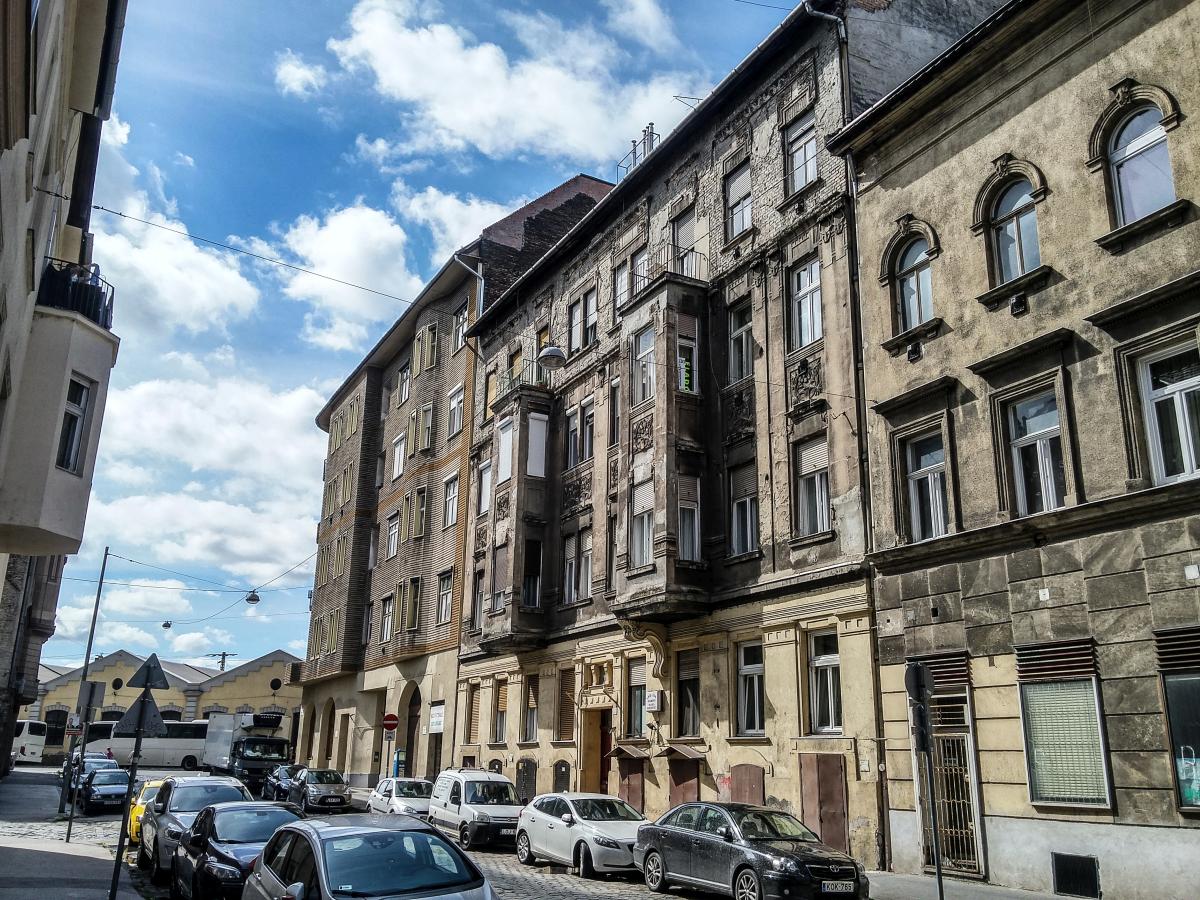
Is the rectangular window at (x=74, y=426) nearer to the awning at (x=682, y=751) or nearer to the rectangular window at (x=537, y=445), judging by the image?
the awning at (x=682, y=751)

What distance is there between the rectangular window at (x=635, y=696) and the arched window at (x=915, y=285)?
35.0 feet

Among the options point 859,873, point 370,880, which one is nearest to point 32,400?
point 370,880

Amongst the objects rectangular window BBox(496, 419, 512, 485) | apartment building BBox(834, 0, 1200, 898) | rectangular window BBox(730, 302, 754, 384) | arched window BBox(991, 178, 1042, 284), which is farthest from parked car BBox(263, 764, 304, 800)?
arched window BBox(991, 178, 1042, 284)

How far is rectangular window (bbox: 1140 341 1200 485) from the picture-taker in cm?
1292

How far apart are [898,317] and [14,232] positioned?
548 inches

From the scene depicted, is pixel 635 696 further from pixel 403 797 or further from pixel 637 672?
pixel 403 797

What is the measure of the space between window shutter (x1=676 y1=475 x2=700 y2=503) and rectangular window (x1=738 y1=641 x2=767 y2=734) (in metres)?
3.58

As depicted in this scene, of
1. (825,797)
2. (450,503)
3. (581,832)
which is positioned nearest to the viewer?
(825,797)

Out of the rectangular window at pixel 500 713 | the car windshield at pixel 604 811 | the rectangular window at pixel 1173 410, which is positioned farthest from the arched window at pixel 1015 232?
the rectangular window at pixel 500 713

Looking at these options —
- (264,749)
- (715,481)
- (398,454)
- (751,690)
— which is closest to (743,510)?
(715,481)

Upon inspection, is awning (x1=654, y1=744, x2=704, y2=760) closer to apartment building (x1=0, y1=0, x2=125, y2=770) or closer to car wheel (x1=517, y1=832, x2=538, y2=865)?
car wheel (x1=517, y1=832, x2=538, y2=865)

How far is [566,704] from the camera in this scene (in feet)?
91.6

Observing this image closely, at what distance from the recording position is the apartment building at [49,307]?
11.5m

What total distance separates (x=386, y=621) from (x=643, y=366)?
22.5m
